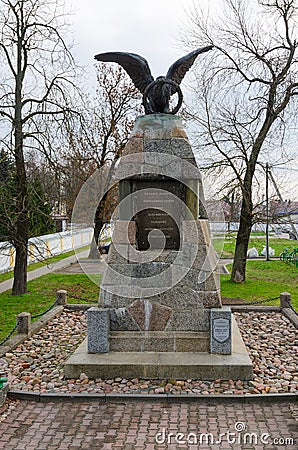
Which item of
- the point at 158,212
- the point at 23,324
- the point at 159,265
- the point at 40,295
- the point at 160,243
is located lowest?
the point at 40,295

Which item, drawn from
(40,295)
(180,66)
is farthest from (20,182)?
(180,66)

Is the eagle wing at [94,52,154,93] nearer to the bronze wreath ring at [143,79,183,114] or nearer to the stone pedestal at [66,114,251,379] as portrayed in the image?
the bronze wreath ring at [143,79,183,114]

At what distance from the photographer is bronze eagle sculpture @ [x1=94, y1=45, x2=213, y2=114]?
752cm

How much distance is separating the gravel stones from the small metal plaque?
61 cm

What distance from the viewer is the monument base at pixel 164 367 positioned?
6254 millimetres

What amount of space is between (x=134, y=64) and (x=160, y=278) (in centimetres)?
346

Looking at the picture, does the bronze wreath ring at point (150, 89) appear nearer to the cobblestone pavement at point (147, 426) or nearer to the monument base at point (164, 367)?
the monument base at point (164, 367)

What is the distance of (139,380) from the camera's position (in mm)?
6266

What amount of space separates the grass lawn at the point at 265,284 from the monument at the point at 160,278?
18.3 ft

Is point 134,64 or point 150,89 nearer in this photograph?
point 150,89

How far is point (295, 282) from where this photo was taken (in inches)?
647

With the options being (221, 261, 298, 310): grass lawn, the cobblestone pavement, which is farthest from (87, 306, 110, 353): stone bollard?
(221, 261, 298, 310): grass lawn

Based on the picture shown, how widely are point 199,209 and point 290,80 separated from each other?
8.40 metres

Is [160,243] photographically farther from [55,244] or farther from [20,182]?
→ [55,244]
